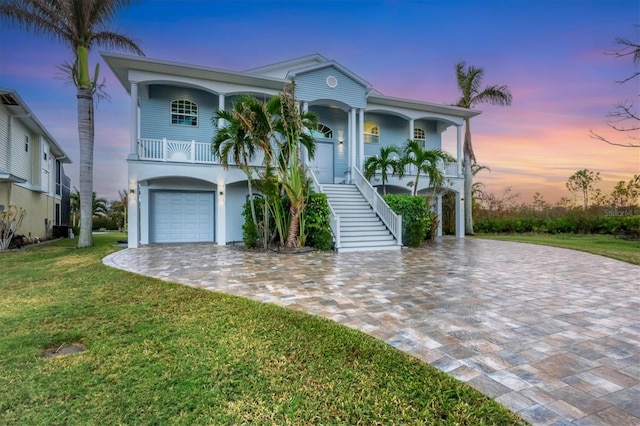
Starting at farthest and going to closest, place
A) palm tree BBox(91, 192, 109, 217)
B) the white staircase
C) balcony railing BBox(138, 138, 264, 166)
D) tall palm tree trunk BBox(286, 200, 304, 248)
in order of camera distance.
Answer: palm tree BBox(91, 192, 109, 217)
balcony railing BBox(138, 138, 264, 166)
the white staircase
tall palm tree trunk BBox(286, 200, 304, 248)

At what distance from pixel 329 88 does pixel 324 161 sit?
333 cm

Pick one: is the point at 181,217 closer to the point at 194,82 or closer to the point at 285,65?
the point at 194,82

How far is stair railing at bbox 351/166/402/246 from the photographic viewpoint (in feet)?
37.3

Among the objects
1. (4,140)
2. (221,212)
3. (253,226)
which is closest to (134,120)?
(221,212)

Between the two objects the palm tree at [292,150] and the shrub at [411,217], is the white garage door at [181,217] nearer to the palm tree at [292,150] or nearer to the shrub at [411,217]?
the palm tree at [292,150]

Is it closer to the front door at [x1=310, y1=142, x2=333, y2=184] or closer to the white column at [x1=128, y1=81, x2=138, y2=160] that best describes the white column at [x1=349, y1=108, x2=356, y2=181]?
the front door at [x1=310, y1=142, x2=333, y2=184]

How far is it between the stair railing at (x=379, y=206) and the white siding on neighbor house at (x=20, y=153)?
15.1 metres

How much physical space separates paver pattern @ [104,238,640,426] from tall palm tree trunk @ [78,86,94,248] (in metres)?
4.15

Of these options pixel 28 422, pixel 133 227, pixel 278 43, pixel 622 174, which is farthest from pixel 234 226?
pixel 622 174

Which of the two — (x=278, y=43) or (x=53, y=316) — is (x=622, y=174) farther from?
(x=53, y=316)

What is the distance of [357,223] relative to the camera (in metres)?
11.6

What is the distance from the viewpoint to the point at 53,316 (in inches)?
158

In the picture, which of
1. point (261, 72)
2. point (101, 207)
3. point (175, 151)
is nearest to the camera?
point (175, 151)

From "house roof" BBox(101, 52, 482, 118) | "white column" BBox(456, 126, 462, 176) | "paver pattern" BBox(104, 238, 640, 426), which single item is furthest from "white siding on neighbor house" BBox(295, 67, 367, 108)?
"paver pattern" BBox(104, 238, 640, 426)
